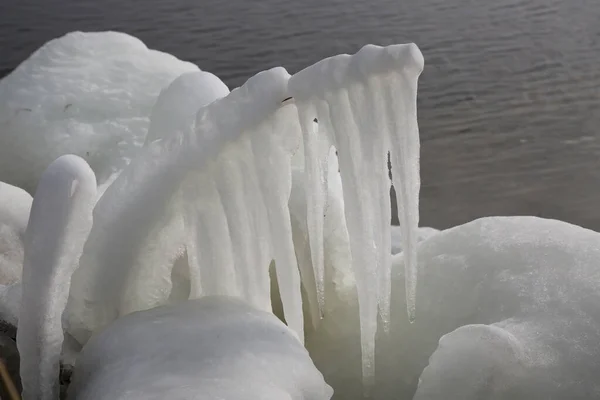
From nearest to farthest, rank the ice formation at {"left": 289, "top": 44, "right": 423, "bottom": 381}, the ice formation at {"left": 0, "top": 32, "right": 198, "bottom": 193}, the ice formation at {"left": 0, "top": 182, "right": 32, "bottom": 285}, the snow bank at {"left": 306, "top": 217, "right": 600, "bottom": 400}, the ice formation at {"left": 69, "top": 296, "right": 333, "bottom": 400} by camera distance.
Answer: the ice formation at {"left": 69, "top": 296, "right": 333, "bottom": 400}
the ice formation at {"left": 289, "top": 44, "right": 423, "bottom": 381}
the snow bank at {"left": 306, "top": 217, "right": 600, "bottom": 400}
the ice formation at {"left": 0, "top": 182, "right": 32, "bottom": 285}
the ice formation at {"left": 0, "top": 32, "right": 198, "bottom": 193}

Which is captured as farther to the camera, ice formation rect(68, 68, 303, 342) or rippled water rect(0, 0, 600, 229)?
rippled water rect(0, 0, 600, 229)

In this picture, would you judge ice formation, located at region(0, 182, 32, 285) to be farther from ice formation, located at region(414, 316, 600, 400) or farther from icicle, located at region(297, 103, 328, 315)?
ice formation, located at region(414, 316, 600, 400)

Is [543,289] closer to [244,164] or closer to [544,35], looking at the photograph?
[244,164]

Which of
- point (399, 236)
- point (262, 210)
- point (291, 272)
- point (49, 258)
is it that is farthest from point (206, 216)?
point (399, 236)

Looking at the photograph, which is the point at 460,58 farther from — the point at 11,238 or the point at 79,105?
the point at 11,238

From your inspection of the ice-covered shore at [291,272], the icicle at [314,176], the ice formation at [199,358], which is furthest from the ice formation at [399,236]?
the ice formation at [199,358]

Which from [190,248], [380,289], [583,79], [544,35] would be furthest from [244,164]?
[544,35]

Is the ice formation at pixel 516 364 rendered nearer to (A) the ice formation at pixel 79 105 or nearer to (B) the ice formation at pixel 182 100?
(B) the ice formation at pixel 182 100

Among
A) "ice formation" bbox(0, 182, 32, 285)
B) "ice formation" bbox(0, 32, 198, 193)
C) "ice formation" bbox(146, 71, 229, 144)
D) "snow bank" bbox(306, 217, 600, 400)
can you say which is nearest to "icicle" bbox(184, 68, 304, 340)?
"snow bank" bbox(306, 217, 600, 400)
